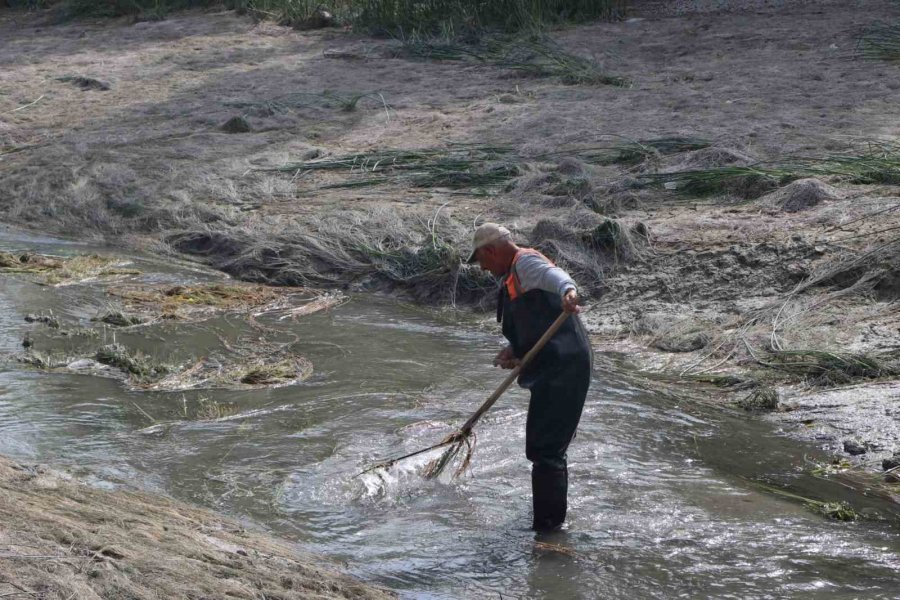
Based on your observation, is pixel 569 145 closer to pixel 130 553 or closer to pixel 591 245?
pixel 591 245

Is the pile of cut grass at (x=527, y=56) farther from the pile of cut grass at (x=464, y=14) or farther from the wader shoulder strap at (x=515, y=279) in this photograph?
the wader shoulder strap at (x=515, y=279)

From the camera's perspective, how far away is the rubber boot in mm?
5386

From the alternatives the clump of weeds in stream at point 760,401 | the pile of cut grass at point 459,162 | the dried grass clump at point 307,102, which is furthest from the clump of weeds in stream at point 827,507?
the dried grass clump at point 307,102

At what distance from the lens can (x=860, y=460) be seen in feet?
20.6

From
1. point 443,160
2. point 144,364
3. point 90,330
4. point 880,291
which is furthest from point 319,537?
point 443,160

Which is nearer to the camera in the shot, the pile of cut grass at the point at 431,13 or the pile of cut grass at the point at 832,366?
the pile of cut grass at the point at 832,366

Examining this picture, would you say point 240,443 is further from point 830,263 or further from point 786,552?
point 830,263

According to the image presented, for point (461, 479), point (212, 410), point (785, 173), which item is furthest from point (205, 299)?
point (785, 173)

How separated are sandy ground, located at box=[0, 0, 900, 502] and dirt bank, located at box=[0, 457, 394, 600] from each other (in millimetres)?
3324

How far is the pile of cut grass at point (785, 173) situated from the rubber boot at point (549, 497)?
17.4 feet

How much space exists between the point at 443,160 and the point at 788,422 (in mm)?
5705

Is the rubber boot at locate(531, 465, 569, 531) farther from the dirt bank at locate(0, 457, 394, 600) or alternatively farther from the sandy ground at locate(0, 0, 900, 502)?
the sandy ground at locate(0, 0, 900, 502)

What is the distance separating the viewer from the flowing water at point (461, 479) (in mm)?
5184

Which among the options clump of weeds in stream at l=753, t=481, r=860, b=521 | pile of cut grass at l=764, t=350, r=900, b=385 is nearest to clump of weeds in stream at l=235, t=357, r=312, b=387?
pile of cut grass at l=764, t=350, r=900, b=385
